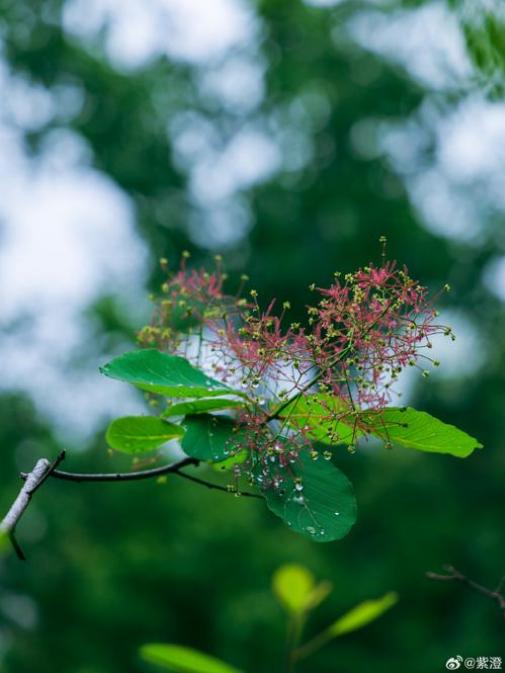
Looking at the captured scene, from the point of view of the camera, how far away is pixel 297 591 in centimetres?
79

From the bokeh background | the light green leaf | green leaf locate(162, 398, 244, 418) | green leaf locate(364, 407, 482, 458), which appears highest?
the bokeh background

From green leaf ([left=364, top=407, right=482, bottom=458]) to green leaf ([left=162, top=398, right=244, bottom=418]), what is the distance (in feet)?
0.49

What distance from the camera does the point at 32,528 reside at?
10680 mm

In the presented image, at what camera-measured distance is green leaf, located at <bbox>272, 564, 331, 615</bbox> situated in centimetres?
79

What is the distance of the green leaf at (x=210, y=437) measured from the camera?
40.4 inches

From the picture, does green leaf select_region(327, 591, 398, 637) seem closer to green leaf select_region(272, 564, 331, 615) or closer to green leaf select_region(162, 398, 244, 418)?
green leaf select_region(272, 564, 331, 615)

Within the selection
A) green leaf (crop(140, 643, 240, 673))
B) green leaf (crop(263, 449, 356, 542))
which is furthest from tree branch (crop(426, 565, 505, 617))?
green leaf (crop(140, 643, 240, 673))

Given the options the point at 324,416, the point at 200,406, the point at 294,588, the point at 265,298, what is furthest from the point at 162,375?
the point at 265,298

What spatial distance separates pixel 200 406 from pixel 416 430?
23cm

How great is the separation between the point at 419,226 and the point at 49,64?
5.70 meters

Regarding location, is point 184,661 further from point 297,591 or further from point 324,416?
point 324,416

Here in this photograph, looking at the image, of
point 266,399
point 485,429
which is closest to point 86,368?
point 485,429

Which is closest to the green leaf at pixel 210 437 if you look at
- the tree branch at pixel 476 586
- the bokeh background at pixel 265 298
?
the tree branch at pixel 476 586

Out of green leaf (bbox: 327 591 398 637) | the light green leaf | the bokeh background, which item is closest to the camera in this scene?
green leaf (bbox: 327 591 398 637)
